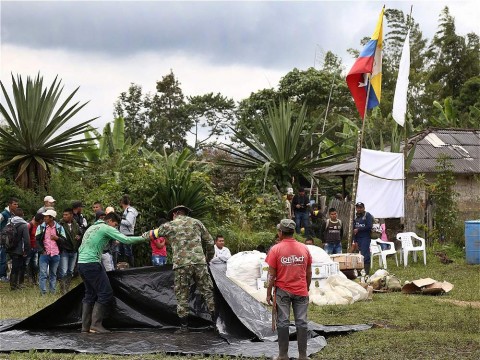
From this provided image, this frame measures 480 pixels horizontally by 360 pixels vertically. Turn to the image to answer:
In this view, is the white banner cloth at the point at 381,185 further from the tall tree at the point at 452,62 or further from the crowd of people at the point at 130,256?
the tall tree at the point at 452,62

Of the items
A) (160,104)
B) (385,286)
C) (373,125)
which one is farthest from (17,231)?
(160,104)

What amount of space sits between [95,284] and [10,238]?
513 cm

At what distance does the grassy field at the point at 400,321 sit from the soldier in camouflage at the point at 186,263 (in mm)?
1491

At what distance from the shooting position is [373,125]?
112 ft

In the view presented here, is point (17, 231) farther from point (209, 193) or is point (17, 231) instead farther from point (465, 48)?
point (465, 48)

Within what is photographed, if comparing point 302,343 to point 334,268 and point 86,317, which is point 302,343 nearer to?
point 86,317

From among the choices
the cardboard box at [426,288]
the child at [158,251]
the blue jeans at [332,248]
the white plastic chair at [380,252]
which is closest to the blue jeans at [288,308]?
the cardboard box at [426,288]

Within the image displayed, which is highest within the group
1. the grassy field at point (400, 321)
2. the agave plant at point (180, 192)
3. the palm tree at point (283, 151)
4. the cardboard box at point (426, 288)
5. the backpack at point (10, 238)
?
the palm tree at point (283, 151)

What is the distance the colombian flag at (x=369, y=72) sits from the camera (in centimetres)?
1881

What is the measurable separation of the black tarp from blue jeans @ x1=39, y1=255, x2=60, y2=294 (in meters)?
3.61

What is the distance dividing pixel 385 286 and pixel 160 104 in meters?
32.1

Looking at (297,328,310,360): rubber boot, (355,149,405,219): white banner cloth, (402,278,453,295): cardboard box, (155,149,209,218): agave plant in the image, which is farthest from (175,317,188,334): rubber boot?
(355,149,405,219): white banner cloth

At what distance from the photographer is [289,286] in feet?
28.1

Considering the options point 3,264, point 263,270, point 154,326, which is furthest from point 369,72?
point 154,326
